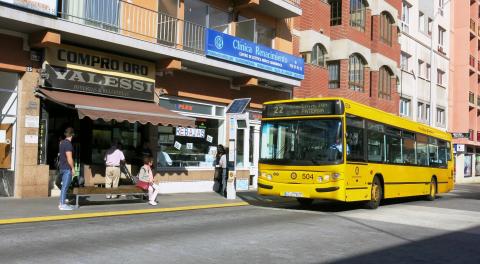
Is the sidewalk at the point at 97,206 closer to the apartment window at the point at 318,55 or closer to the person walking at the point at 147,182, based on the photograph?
the person walking at the point at 147,182

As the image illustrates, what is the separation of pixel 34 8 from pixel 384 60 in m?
25.3

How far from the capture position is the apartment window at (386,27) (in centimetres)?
3406

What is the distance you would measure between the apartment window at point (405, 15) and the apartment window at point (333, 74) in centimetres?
1097

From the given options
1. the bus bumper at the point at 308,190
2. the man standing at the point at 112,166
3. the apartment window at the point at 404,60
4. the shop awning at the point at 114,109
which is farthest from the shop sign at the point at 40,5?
the apartment window at the point at 404,60

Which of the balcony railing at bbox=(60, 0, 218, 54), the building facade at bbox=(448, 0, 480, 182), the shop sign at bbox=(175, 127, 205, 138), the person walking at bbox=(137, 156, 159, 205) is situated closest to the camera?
the person walking at bbox=(137, 156, 159, 205)

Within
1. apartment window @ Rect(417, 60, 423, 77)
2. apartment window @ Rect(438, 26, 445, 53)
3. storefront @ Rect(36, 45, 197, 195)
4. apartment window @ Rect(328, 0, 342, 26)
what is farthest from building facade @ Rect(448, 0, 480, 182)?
storefront @ Rect(36, 45, 197, 195)

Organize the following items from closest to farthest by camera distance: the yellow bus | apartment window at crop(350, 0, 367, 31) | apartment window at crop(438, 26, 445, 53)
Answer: the yellow bus, apartment window at crop(350, 0, 367, 31), apartment window at crop(438, 26, 445, 53)

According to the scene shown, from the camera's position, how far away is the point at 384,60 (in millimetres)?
34094

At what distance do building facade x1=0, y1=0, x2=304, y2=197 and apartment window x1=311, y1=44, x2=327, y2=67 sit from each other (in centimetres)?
461

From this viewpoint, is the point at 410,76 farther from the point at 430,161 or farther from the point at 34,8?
the point at 34,8

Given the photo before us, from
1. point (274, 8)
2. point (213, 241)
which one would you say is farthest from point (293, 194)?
point (274, 8)

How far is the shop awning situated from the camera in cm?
1390

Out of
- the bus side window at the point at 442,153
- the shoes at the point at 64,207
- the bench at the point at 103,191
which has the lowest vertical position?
the shoes at the point at 64,207

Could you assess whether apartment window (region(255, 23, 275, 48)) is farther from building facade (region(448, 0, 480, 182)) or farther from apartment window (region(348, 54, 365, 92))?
building facade (region(448, 0, 480, 182))
